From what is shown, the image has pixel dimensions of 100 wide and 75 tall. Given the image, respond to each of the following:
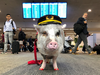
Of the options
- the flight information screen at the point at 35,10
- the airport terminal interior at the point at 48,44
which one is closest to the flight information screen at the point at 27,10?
the airport terminal interior at the point at 48,44

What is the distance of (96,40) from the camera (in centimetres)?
500

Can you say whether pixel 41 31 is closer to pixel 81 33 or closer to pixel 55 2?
pixel 81 33

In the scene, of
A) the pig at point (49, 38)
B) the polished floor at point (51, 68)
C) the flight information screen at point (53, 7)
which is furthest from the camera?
the flight information screen at point (53, 7)

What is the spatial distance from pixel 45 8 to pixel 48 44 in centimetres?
312

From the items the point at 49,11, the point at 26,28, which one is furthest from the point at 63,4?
the point at 26,28

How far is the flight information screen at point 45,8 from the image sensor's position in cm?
346

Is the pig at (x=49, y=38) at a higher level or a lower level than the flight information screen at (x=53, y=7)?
lower

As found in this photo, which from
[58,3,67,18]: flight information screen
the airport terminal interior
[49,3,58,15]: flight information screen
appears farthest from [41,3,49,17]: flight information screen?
[58,3,67,18]: flight information screen

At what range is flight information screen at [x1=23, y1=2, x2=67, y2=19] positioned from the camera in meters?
3.46

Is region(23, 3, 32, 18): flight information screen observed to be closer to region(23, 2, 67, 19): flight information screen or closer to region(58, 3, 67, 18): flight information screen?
region(23, 2, 67, 19): flight information screen

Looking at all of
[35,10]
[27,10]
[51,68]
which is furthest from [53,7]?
[51,68]

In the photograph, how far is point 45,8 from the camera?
3498 mm

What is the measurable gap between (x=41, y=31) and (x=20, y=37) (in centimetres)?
313

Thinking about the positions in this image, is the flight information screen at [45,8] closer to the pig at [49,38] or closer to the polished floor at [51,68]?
the polished floor at [51,68]
